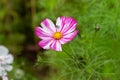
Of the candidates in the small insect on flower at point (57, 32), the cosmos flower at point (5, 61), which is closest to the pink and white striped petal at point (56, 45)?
the small insect on flower at point (57, 32)

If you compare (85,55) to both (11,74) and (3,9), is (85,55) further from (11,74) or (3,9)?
(3,9)

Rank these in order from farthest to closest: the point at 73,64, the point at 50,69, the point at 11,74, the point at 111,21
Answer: the point at 50,69
the point at 11,74
the point at 111,21
the point at 73,64

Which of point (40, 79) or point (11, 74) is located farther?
point (40, 79)

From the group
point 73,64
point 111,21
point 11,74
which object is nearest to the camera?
point 73,64

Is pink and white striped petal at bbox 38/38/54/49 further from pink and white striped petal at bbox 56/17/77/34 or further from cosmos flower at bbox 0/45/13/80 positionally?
cosmos flower at bbox 0/45/13/80

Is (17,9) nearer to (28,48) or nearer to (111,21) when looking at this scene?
(28,48)

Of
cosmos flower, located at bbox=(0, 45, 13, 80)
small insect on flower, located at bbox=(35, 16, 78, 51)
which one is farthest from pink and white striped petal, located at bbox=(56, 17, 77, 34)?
cosmos flower, located at bbox=(0, 45, 13, 80)

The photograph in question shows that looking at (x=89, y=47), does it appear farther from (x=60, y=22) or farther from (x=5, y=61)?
(x=5, y=61)

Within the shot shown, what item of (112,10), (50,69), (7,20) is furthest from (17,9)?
(112,10)

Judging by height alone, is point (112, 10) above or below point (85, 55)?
above

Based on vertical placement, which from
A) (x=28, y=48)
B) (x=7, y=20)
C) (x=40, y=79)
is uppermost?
(x=7, y=20)
